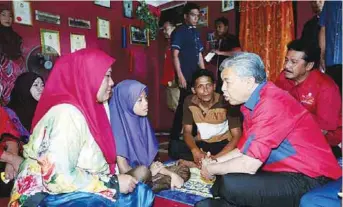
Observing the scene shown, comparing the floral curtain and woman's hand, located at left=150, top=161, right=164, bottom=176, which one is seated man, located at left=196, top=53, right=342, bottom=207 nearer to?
woman's hand, located at left=150, top=161, right=164, bottom=176

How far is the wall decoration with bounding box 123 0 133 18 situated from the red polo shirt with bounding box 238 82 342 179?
3701mm

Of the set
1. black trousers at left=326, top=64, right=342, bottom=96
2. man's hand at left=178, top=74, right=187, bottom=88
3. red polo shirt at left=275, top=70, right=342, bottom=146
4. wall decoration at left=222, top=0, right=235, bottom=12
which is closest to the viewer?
red polo shirt at left=275, top=70, right=342, bottom=146

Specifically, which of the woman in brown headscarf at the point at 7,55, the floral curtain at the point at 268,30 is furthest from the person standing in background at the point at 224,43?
the woman in brown headscarf at the point at 7,55

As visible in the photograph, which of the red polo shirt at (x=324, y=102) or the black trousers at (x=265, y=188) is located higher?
the red polo shirt at (x=324, y=102)

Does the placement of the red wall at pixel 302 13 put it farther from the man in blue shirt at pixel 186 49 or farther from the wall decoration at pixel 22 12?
the wall decoration at pixel 22 12

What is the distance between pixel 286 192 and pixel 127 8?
405 centimetres

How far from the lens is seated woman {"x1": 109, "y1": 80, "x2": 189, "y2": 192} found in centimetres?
203

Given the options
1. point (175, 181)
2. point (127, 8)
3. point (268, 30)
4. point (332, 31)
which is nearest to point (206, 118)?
point (175, 181)

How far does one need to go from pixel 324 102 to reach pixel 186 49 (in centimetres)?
170

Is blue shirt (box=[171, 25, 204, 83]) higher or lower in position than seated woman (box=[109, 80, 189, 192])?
higher

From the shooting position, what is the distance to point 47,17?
3.93 m

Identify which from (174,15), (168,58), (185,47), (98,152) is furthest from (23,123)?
(174,15)

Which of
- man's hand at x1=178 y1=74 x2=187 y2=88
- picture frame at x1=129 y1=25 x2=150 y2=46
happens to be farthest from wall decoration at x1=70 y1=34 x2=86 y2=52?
man's hand at x1=178 y1=74 x2=187 y2=88

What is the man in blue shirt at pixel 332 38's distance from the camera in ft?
10.3
